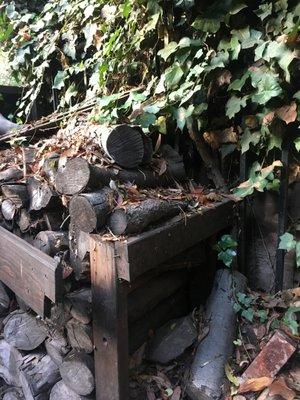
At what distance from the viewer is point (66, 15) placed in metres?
3.68

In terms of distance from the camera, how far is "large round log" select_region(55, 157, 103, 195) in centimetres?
189

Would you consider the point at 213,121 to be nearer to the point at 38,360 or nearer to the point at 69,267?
the point at 69,267

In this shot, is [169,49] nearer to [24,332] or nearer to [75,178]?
[75,178]

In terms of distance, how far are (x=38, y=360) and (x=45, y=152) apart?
1.35 meters

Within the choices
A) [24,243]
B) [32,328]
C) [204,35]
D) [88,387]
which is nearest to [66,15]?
[204,35]

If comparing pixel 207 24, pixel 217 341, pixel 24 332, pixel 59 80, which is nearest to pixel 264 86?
pixel 207 24

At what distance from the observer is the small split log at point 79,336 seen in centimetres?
201

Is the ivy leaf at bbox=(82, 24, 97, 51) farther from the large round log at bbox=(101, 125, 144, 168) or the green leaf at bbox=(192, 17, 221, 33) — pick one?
the large round log at bbox=(101, 125, 144, 168)

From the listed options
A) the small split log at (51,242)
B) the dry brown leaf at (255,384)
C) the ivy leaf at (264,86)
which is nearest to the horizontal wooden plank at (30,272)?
the small split log at (51,242)

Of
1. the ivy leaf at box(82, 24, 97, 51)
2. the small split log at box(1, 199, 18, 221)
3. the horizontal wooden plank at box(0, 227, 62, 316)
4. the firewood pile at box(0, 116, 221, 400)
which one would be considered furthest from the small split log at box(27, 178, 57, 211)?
the ivy leaf at box(82, 24, 97, 51)

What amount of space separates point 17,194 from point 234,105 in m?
1.48

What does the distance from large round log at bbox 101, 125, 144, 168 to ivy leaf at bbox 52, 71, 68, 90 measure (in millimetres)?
1823

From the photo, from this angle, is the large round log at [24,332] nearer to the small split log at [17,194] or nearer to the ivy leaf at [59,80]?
the small split log at [17,194]

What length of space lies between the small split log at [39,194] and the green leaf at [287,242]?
4.72 feet
